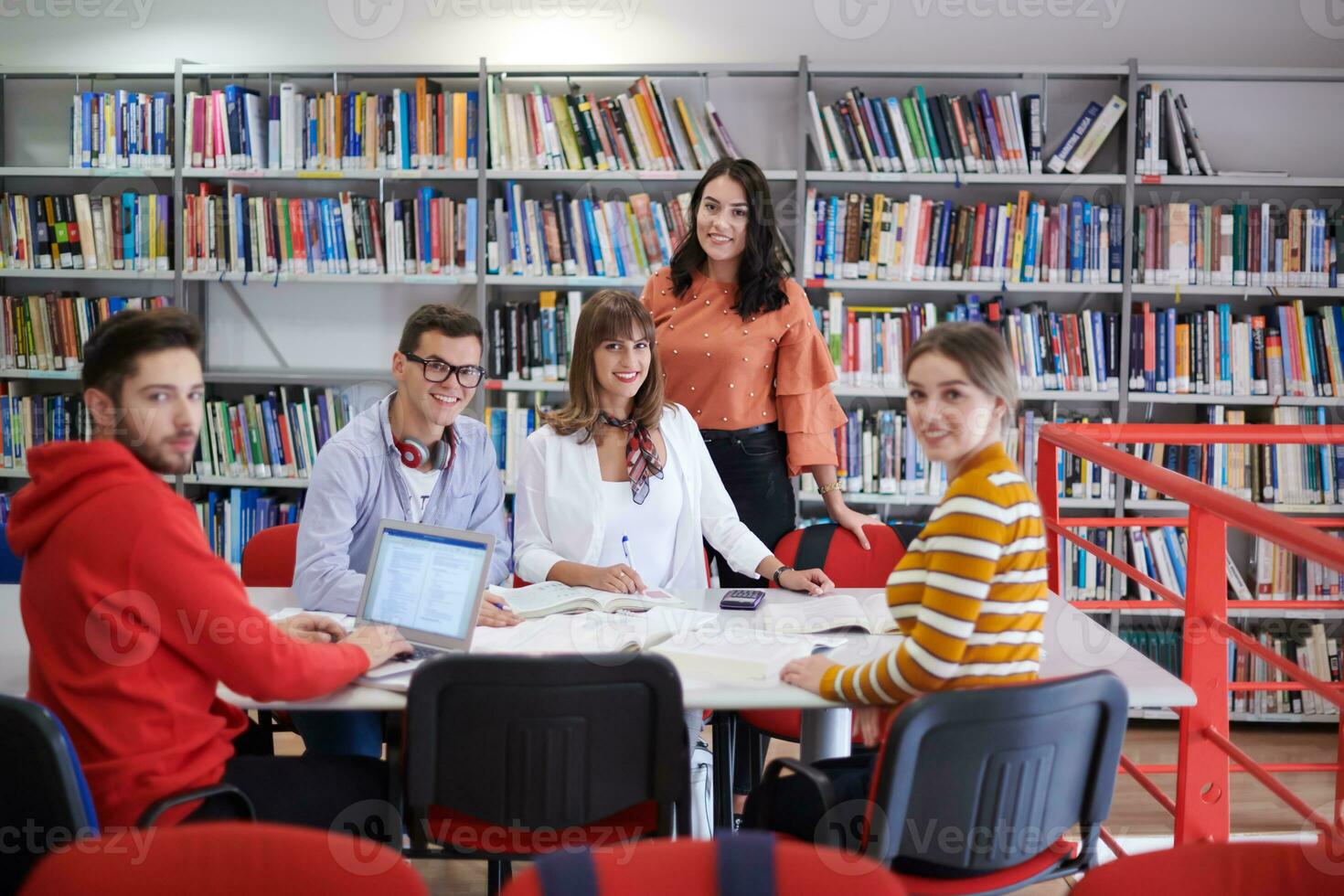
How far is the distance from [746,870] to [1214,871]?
47 cm

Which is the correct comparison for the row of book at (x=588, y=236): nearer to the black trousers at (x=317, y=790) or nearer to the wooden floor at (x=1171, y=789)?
the wooden floor at (x=1171, y=789)

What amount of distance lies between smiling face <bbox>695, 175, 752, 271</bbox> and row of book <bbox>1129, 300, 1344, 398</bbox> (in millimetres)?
1813

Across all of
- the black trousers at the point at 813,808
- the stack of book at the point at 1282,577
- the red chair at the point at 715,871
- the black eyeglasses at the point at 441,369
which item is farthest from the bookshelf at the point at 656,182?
the red chair at the point at 715,871

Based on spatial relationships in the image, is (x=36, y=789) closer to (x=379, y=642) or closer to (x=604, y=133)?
(x=379, y=642)

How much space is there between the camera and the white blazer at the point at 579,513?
2533mm

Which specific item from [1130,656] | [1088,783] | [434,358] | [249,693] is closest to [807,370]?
[434,358]

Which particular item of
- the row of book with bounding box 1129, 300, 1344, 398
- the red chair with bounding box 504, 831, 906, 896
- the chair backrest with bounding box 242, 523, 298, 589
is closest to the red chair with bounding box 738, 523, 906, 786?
the chair backrest with bounding box 242, 523, 298, 589

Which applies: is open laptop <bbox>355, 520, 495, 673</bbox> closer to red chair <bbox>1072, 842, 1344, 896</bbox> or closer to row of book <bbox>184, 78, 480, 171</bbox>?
red chair <bbox>1072, 842, 1344, 896</bbox>

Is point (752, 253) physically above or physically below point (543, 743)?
above

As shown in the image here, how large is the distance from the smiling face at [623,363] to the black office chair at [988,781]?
3.40 feet

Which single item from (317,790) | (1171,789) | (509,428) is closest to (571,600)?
(317,790)

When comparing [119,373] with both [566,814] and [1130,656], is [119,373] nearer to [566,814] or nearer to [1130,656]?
[566,814]

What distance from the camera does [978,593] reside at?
1638mm

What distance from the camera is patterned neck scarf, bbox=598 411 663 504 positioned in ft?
8.38
